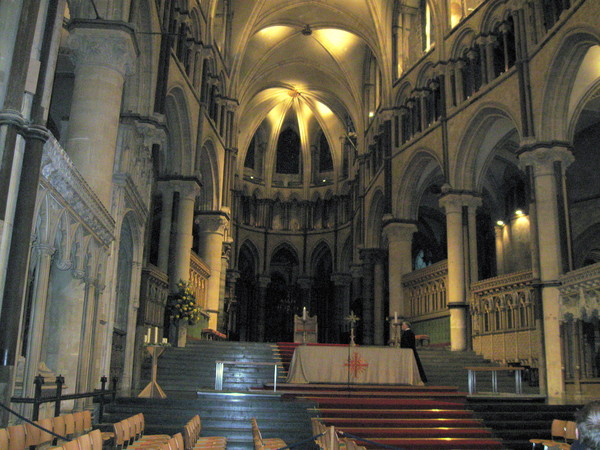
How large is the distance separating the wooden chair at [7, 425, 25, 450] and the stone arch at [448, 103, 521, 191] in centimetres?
1646

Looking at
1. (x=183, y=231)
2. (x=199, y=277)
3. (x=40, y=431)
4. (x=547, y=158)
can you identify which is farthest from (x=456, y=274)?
(x=40, y=431)

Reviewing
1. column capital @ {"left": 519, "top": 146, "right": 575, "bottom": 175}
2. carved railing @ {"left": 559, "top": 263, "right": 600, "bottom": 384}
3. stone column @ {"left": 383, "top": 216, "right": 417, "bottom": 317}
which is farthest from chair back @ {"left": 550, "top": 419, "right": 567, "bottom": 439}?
stone column @ {"left": 383, "top": 216, "right": 417, "bottom": 317}

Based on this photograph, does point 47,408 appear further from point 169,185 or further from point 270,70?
point 270,70

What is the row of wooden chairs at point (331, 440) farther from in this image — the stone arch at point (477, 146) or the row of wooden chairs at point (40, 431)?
the stone arch at point (477, 146)

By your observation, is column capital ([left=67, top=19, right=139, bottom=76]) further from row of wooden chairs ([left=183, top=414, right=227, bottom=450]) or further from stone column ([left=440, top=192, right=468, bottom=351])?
stone column ([left=440, top=192, right=468, bottom=351])

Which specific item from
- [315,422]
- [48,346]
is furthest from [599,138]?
[48,346]

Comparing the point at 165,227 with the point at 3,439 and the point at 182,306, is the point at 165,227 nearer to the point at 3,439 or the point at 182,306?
the point at 182,306

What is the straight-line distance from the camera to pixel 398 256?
24641mm

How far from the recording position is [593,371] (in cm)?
1633

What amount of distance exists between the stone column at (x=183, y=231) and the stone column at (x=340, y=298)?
15.9 meters

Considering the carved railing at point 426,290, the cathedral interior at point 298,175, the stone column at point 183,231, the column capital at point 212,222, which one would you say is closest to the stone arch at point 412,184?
the cathedral interior at point 298,175

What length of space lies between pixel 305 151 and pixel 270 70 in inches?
261

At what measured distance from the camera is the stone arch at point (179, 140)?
1975 cm

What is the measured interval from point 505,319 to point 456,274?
2781mm
